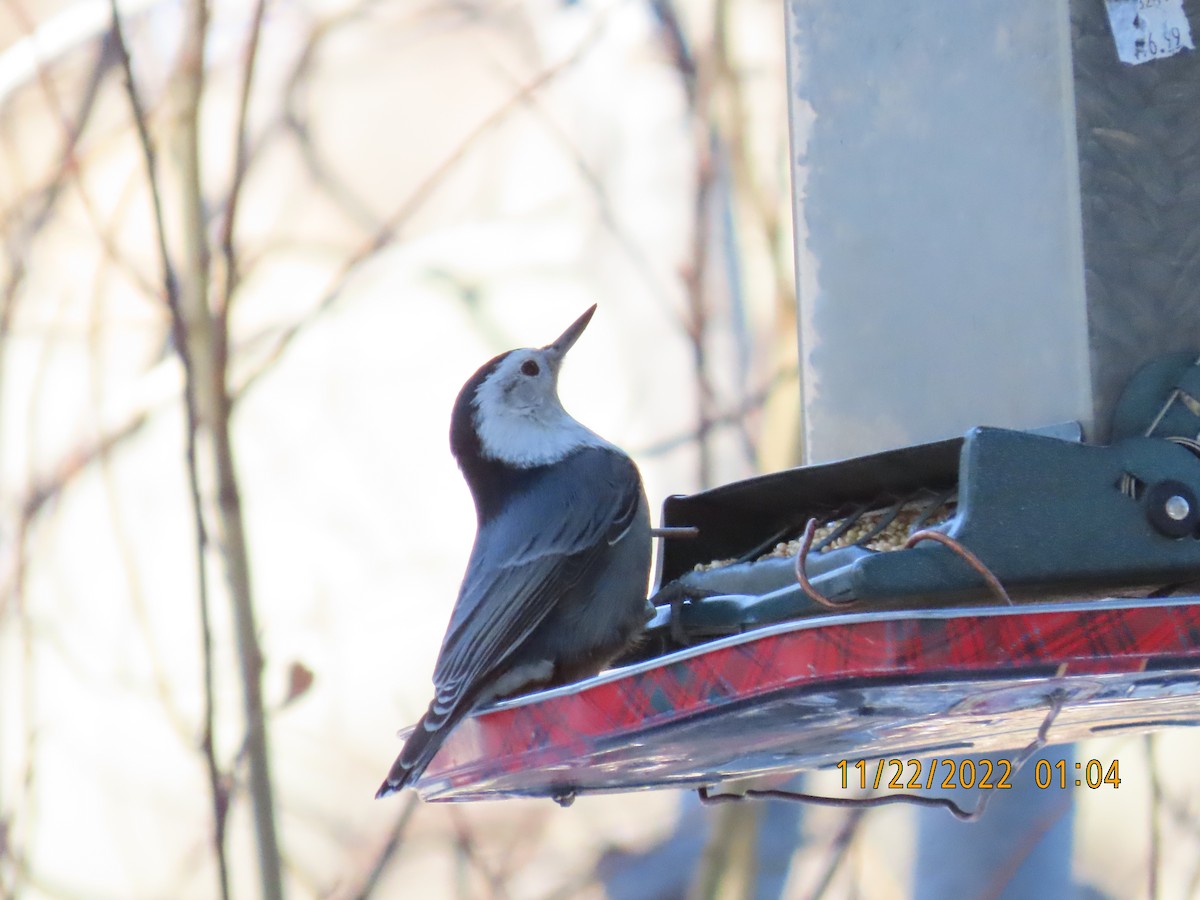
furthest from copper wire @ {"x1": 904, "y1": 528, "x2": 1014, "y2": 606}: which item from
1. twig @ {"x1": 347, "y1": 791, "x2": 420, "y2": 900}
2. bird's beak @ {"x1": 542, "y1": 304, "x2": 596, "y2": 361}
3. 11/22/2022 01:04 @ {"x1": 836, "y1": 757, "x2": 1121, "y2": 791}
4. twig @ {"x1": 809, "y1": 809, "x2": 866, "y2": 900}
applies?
twig @ {"x1": 347, "y1": 791, "x2": 420, "y2": 900}

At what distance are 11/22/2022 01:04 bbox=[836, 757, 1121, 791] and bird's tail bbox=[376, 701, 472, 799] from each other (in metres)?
0.71

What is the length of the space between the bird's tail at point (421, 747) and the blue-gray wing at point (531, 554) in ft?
0.18

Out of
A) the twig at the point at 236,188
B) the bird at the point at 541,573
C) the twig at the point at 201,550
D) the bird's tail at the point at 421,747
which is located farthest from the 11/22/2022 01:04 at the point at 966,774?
the twig at the point at 236,188

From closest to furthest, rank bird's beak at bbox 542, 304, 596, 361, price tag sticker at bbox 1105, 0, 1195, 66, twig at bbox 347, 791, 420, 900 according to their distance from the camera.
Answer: price tag sticker at bbox 1105, 0, 1195, 66
bird's beak at bbox 542, 304, 596, 361
twig at bbox 347, 791, 420, 900

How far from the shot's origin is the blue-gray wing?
203cm

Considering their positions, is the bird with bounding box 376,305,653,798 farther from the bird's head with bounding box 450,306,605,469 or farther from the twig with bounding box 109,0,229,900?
the twig with bounding box 109,0,229,900

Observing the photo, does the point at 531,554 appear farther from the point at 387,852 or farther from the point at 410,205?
the point at 410,205

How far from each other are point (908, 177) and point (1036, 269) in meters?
0.25

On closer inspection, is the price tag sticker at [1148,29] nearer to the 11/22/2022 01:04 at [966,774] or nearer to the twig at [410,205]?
the 11/22/2022 01:04 at [966,774]

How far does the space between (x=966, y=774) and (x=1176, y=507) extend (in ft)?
5.64

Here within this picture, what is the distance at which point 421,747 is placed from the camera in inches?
69.2

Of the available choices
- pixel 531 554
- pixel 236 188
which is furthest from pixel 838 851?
pixel 236 188

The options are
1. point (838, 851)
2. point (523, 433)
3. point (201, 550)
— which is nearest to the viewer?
point (523, 433)

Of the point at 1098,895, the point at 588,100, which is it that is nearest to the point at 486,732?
the point at 1098,895
